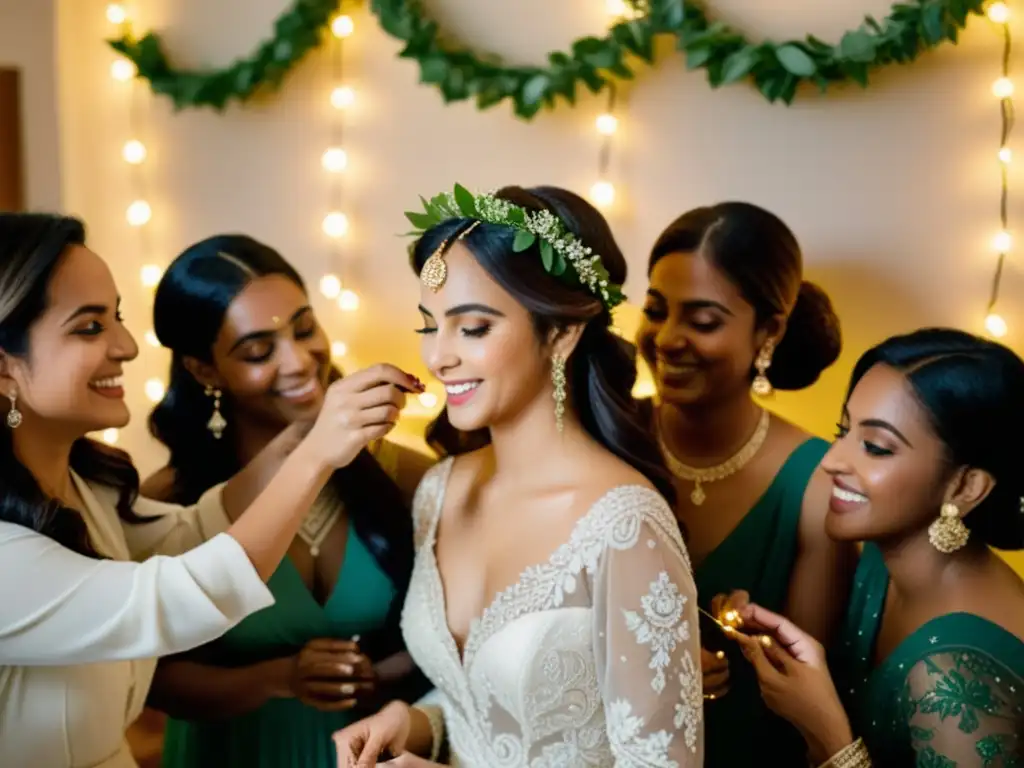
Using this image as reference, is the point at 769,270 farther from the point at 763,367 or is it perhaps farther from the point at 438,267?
the point at 438,267

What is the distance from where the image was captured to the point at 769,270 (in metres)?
1.73

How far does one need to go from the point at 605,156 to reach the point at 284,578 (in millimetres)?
1157

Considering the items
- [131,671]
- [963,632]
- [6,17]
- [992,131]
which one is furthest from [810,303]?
[6,17]

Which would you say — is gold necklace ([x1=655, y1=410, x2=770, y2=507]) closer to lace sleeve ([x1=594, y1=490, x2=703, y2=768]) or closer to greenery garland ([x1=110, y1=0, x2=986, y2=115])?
lace sleeve ([x1=594, y1=490, x2=703, y2=768])

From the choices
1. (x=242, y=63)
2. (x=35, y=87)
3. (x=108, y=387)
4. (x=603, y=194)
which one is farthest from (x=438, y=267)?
(x=35, y=87)

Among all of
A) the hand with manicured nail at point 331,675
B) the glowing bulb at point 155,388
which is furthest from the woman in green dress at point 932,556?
the glowing bulb at point 155,388

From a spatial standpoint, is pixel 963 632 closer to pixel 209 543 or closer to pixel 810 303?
pixel 810 303

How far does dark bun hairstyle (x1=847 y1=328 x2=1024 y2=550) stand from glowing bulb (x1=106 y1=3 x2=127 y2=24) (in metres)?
2.17

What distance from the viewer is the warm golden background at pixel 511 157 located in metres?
2.03

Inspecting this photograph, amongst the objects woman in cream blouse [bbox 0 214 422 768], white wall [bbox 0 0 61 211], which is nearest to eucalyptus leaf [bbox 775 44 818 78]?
woman in cream blouse [bbox 0 214 422 768]

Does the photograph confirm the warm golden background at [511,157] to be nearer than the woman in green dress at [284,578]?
No

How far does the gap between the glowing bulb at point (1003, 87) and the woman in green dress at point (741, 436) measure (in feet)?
1.89

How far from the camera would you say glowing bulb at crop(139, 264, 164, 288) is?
108 inches

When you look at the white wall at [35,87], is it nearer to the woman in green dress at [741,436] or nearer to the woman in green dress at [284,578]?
the woman in green dress at [284,578]
